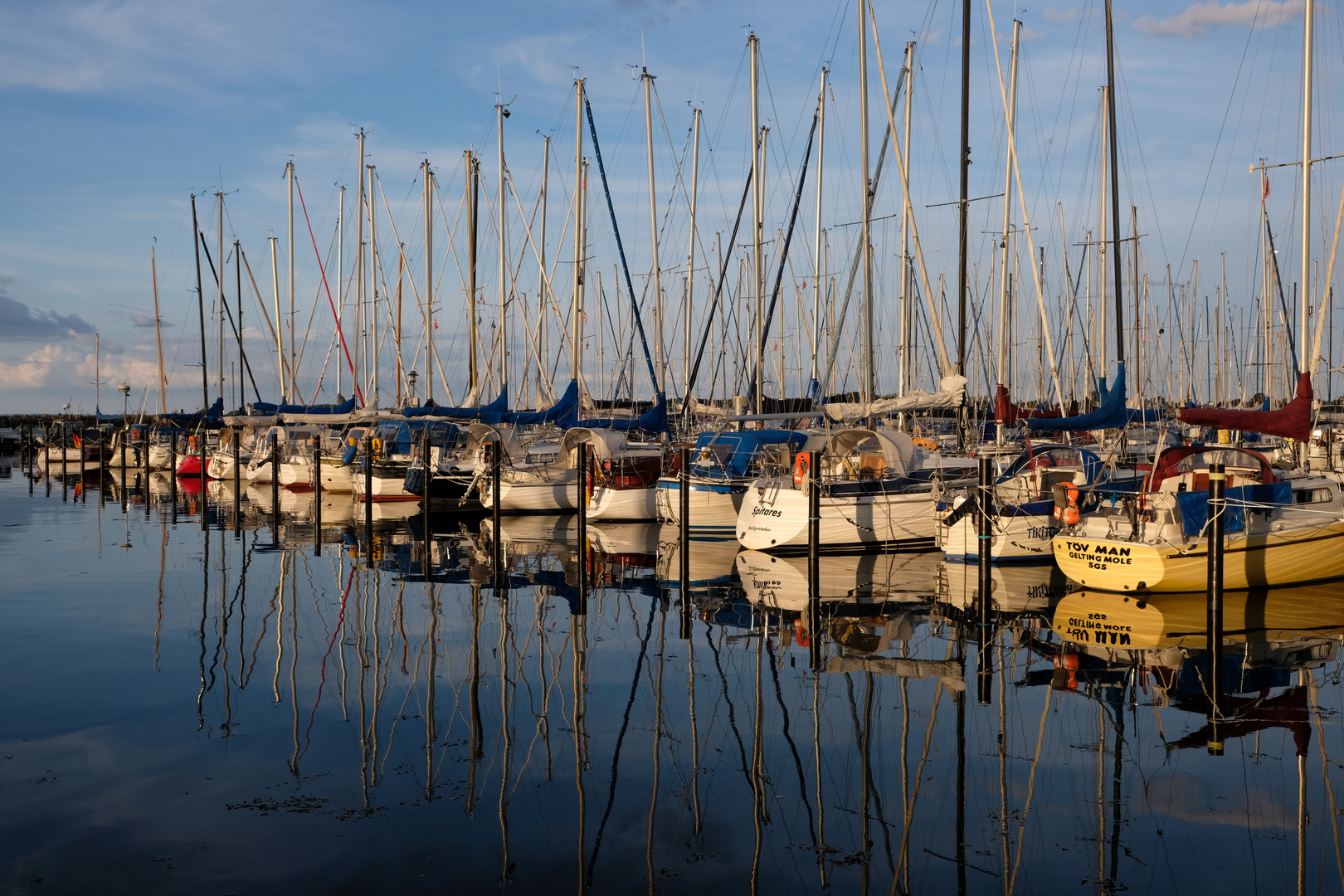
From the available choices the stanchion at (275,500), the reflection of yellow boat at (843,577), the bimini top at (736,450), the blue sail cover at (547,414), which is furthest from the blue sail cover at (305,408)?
the reflection of yellow boat at (843,577)

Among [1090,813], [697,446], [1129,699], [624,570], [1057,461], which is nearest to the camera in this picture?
[1090,813]

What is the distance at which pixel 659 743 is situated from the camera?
10836 mm

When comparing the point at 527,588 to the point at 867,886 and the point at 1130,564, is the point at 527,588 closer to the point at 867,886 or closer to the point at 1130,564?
the point at 1130,564

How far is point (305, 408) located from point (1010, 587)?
118 feet

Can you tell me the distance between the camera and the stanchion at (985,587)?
1303 cm

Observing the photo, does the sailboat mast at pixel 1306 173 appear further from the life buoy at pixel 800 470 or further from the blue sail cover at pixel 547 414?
the blue sail cover at pixel 547 414

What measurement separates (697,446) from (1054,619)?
49.0ft

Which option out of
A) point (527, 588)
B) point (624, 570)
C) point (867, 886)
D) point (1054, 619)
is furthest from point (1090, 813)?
point (624, 570)

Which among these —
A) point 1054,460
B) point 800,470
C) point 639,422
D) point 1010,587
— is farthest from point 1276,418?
point 639,422

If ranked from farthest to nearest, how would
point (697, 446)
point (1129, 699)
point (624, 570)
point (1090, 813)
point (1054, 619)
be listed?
point (697, 446), point (624, 570), point (1054, 619), point (1129, 699), point (1090, 813)

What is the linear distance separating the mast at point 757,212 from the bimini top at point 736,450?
1793mm

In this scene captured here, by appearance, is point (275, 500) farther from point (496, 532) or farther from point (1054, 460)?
point (1054, 460)

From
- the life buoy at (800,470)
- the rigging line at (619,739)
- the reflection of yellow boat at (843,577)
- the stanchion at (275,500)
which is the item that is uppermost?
the life buoy at (800,470)

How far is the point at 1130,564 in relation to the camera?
1761 centimetres
